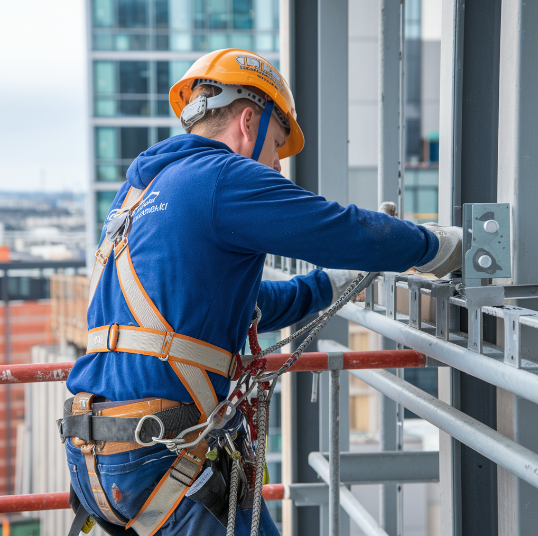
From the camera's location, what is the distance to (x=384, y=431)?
3.29 metres

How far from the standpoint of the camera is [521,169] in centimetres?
148

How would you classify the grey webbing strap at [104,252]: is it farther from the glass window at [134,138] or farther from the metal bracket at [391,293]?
the glass window at [134,138]

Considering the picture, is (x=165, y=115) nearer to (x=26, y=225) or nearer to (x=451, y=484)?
(x=451, y=484)

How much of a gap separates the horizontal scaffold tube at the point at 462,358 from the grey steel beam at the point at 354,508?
0.81 meters

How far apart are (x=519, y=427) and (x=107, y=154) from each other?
21935 millimetres

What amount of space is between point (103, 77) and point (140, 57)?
5.02 feet

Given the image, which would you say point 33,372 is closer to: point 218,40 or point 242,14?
point 218,40

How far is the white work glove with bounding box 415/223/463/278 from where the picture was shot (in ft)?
5.13

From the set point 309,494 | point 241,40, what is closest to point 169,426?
point 309,494

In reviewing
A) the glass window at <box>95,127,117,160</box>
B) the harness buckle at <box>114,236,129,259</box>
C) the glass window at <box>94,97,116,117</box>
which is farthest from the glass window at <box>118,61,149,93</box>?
the harness buckle at <box>114,236,129,259</box>

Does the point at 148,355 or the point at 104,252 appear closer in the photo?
the point at 148,355

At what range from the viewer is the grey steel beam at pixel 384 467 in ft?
8.53

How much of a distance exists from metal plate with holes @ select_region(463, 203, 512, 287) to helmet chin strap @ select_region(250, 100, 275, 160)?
61cm

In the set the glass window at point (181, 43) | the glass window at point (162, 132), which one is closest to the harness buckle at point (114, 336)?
the glass window at point (162, 132)
